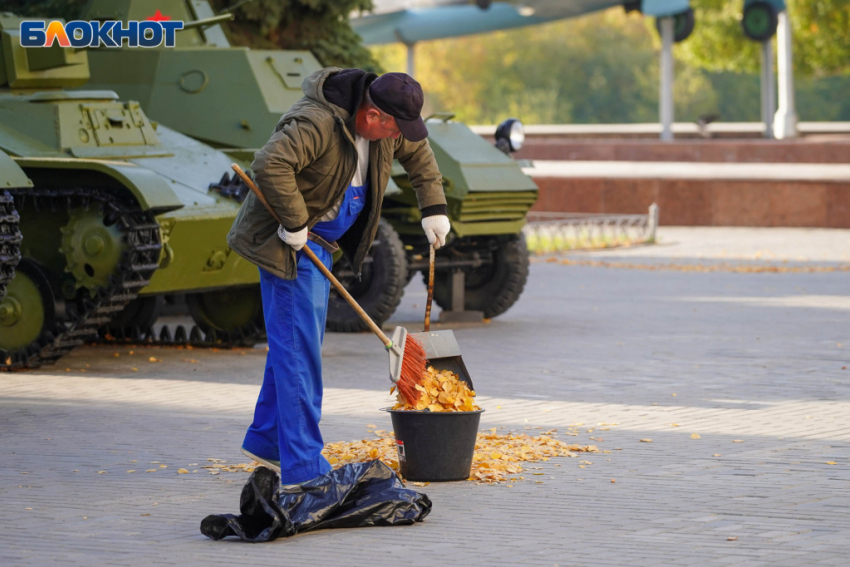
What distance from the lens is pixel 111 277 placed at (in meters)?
10.7

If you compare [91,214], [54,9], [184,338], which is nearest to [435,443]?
[91,214]

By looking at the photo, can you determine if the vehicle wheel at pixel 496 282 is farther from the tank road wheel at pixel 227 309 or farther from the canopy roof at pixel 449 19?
the canopy roof at pixel 449 19

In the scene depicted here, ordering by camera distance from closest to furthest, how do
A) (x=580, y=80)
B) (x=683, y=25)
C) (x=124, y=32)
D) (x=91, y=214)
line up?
1. (x=91, y=214)
2. (x=124, y=32)
3. (x=683, y=25)
4. (x=580, y=80)

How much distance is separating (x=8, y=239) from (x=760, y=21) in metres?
28.2

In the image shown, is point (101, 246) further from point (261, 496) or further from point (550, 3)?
point (550, 3)

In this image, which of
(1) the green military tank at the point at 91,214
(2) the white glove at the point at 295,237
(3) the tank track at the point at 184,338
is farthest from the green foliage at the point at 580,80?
(2) the white glove at the point at 295,237

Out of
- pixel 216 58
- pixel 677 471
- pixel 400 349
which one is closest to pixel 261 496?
pixel 400 349

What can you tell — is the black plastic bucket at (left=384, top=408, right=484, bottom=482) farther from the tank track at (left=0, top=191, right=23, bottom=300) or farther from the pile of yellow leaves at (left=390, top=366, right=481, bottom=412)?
the tank track at (left=0, top=191, right=23, bottom=300)

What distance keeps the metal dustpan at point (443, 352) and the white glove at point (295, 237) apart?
92cm

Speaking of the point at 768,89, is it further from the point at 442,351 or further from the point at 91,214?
the point at 442,351

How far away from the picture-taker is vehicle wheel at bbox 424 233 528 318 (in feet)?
47.2

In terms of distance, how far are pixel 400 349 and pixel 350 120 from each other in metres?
1.07

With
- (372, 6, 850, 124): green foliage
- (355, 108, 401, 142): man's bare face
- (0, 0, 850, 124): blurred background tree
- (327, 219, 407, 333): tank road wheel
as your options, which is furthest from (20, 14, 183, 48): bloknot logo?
(372, 6, 850, 124): green foliage

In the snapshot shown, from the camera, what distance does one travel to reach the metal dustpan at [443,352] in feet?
22.4
